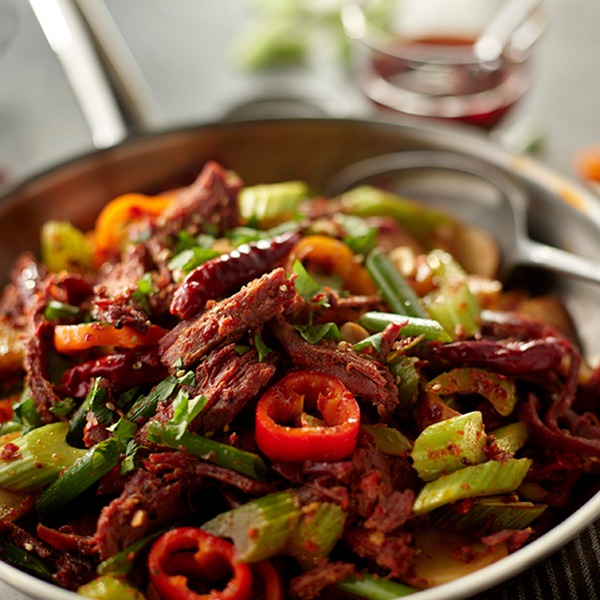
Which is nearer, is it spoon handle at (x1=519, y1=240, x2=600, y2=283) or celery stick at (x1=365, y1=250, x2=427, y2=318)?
celery stick at (x1=365, y1=250, x2=427, y2=318)

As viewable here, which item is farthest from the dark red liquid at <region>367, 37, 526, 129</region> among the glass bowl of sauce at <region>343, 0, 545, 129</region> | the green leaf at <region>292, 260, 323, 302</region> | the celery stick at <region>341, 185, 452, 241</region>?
the green leaf at <region>292, 260, 323, 302</region>

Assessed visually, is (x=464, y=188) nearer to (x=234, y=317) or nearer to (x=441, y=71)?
(x=441, y=71)

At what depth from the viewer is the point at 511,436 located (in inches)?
118

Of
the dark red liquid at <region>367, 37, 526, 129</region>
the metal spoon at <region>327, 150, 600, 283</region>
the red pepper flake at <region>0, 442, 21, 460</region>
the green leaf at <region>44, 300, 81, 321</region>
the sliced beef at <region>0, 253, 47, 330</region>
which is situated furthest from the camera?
the dark red liquid at <region>367, 37, 526, 129</region>

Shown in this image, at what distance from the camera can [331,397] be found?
276 cm

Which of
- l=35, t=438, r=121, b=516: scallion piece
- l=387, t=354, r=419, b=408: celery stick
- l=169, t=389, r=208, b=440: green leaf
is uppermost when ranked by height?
l=169, t=389, r=208, b=440: green leaf

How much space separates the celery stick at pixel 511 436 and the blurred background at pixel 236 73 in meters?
2.81

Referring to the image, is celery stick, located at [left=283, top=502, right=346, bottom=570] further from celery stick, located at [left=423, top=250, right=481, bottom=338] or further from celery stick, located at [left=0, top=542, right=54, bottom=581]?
celery stick, located at [left=423, top=250, right=481, bottom=338]

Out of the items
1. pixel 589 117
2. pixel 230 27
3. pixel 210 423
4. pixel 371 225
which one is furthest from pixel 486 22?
pixel 210 423

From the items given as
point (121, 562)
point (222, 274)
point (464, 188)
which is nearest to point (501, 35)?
point (464, 188)

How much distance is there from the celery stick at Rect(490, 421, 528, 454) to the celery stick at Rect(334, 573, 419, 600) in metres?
0.65

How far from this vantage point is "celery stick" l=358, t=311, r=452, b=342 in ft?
10.1

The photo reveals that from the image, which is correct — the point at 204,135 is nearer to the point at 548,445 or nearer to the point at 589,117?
the point at 548,445

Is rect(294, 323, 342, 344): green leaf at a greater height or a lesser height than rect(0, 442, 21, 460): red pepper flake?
lesser
